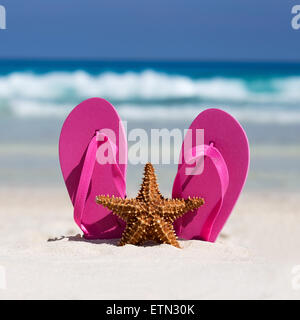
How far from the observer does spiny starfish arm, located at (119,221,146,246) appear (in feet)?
9.96

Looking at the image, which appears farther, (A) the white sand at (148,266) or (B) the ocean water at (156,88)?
(B) the ocean water at (156,88)

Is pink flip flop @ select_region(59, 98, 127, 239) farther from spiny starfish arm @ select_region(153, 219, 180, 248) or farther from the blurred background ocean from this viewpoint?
the blurred background ocean

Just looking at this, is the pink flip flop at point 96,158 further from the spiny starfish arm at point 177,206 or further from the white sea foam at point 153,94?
the white sea foam at point 153,94

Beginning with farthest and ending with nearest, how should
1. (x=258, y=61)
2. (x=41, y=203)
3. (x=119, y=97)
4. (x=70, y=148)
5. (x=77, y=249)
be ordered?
(x=258, y=61)
(x=119, y=97)
(x=41, y=203)
(x=70, y=148)
(x=77, y=249)

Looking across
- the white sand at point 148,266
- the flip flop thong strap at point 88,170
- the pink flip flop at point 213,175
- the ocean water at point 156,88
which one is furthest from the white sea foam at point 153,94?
the flip flop thong strap at point 88,170

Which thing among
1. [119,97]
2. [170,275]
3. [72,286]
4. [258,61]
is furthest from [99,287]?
[258,61]

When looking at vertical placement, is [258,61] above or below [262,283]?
above

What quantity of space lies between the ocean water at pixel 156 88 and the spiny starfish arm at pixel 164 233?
6.45 meters

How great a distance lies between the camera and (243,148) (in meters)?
3.19

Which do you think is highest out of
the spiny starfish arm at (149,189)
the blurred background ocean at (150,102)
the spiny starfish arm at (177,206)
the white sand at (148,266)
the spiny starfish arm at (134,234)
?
the blurred background ocean at (150,102)

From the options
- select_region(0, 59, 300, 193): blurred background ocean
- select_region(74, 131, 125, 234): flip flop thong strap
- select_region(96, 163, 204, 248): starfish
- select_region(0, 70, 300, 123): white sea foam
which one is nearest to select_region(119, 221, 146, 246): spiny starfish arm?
select_region(96, 163, 204, 248): starfish

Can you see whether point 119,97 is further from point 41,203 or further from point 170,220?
point 170,220

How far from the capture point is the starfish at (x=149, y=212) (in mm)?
3043
